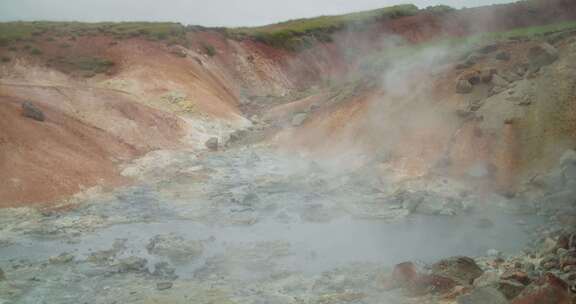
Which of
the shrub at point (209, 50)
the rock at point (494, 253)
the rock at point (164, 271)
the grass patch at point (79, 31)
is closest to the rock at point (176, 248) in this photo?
the rock at point (164, 271)

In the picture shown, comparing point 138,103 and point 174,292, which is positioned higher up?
point 138,103

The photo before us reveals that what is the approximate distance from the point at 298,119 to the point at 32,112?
9114 mm

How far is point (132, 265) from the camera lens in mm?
9242

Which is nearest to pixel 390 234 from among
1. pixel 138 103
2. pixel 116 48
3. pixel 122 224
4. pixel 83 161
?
pixel 122 224

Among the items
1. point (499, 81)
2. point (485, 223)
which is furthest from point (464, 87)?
point (485, 223)

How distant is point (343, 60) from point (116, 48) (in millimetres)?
18712

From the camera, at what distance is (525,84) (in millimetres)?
15000

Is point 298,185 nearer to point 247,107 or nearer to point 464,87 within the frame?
point 464,87

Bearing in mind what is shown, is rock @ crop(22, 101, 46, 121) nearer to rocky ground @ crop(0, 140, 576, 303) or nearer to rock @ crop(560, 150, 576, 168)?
rocky ground @ crop(0, 140, 576, 303)

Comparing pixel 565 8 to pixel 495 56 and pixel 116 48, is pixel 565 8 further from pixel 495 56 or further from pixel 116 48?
pixel 116 48

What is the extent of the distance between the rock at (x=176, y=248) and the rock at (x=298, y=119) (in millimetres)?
10650

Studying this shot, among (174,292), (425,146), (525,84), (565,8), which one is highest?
(565,8)

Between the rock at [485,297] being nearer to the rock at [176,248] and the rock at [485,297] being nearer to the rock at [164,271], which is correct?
the rock at [164,271]

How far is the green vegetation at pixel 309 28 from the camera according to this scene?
127 feet
